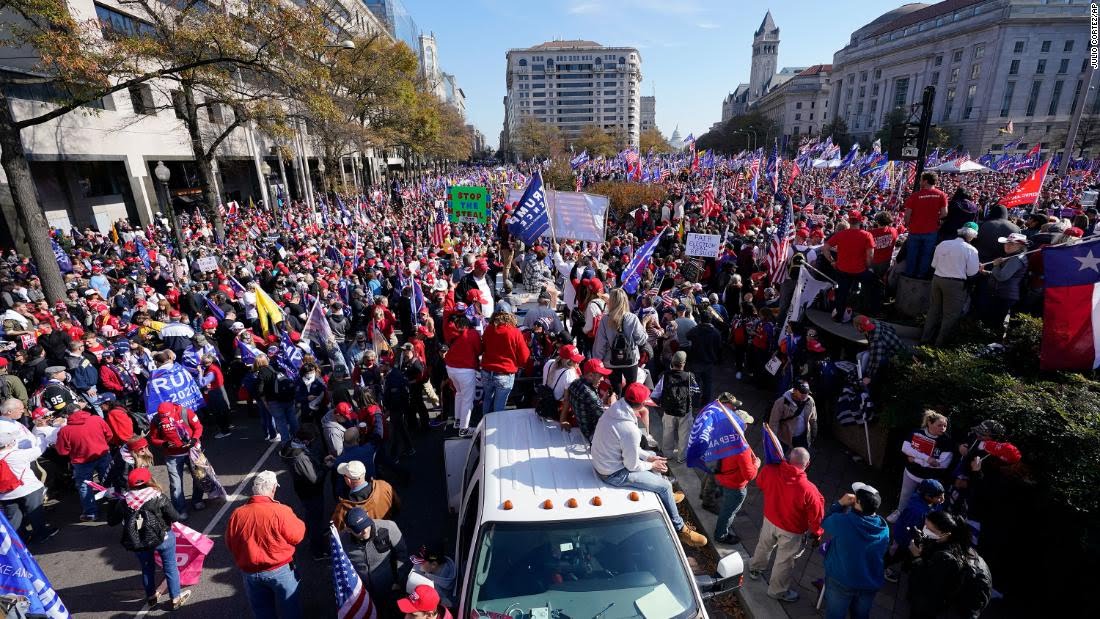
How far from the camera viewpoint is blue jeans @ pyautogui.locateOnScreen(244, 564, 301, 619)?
4020 mm

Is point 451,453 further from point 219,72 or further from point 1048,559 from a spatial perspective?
point 219,72

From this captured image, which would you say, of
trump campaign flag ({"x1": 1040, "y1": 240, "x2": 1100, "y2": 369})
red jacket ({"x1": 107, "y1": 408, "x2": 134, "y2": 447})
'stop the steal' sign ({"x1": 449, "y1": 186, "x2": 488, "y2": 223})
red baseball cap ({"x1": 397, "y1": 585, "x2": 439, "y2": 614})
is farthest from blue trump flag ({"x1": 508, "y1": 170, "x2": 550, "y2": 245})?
red baseball cap ({"x1": 397, "y1": 585, "x2": 439, "y2": 614})

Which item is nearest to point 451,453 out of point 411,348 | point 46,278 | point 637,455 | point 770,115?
point 411,348

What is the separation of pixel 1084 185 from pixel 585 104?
13860 centimetres

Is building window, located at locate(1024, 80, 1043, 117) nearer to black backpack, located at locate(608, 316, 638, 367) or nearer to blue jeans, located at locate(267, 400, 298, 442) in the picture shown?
black backpack, located at locate(608, 316, 638, 367)

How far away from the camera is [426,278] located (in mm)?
11273

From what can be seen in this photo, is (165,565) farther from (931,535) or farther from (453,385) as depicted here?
(931,535)

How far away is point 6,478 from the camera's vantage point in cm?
518

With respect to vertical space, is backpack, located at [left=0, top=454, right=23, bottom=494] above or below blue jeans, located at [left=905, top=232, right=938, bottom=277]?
below

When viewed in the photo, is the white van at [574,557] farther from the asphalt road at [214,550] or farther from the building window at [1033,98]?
the building window at [1033,98]

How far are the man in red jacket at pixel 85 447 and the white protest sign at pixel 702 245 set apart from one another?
35.9 feet

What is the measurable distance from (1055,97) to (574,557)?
338 feet

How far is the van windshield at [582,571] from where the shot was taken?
10.3 feet

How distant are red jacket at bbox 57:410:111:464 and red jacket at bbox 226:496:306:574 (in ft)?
10.9
